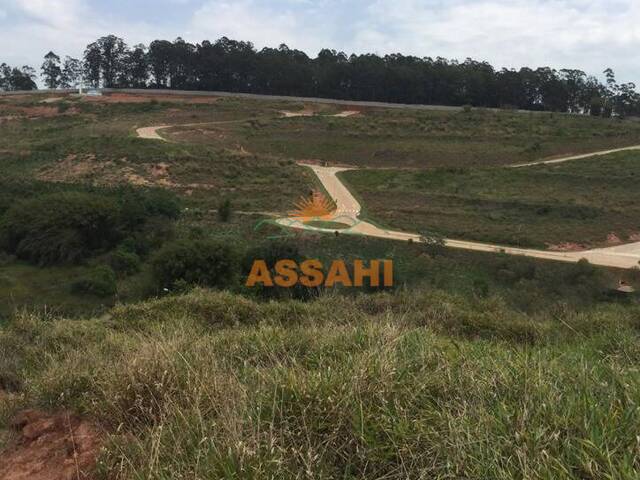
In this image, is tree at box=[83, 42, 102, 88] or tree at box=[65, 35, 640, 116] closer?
tree at box=[65, 35, 640, 116]

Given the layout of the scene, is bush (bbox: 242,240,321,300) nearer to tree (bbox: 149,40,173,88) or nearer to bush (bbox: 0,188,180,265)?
bush (bbox: 0,188,180,265)

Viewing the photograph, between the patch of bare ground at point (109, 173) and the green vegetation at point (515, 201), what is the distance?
12.2 metres

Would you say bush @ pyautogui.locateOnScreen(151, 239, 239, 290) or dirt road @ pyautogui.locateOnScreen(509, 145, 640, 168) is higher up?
dirt road @ pyautogui.locateOnScreen(509, 145, 640, 168)

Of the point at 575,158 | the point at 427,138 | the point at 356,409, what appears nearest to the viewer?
the point at 356,409

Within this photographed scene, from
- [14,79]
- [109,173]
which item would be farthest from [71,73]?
[109,173]

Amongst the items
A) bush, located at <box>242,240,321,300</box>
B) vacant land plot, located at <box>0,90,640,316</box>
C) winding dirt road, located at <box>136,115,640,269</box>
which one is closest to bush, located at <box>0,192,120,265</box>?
vacant land plot, located at <box>0,90,640,316</box>

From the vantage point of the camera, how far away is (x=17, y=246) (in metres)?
26.7

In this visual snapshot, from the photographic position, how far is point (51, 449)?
3127 millimetres

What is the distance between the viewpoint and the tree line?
7025 cm

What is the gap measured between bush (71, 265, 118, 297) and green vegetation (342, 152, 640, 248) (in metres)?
13.6

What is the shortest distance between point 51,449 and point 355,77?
72019 mm

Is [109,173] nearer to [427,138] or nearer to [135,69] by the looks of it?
[427,138]

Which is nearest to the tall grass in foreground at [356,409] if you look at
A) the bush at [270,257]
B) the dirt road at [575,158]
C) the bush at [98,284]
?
the bush at [270,257]

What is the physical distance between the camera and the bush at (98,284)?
21.1 m
